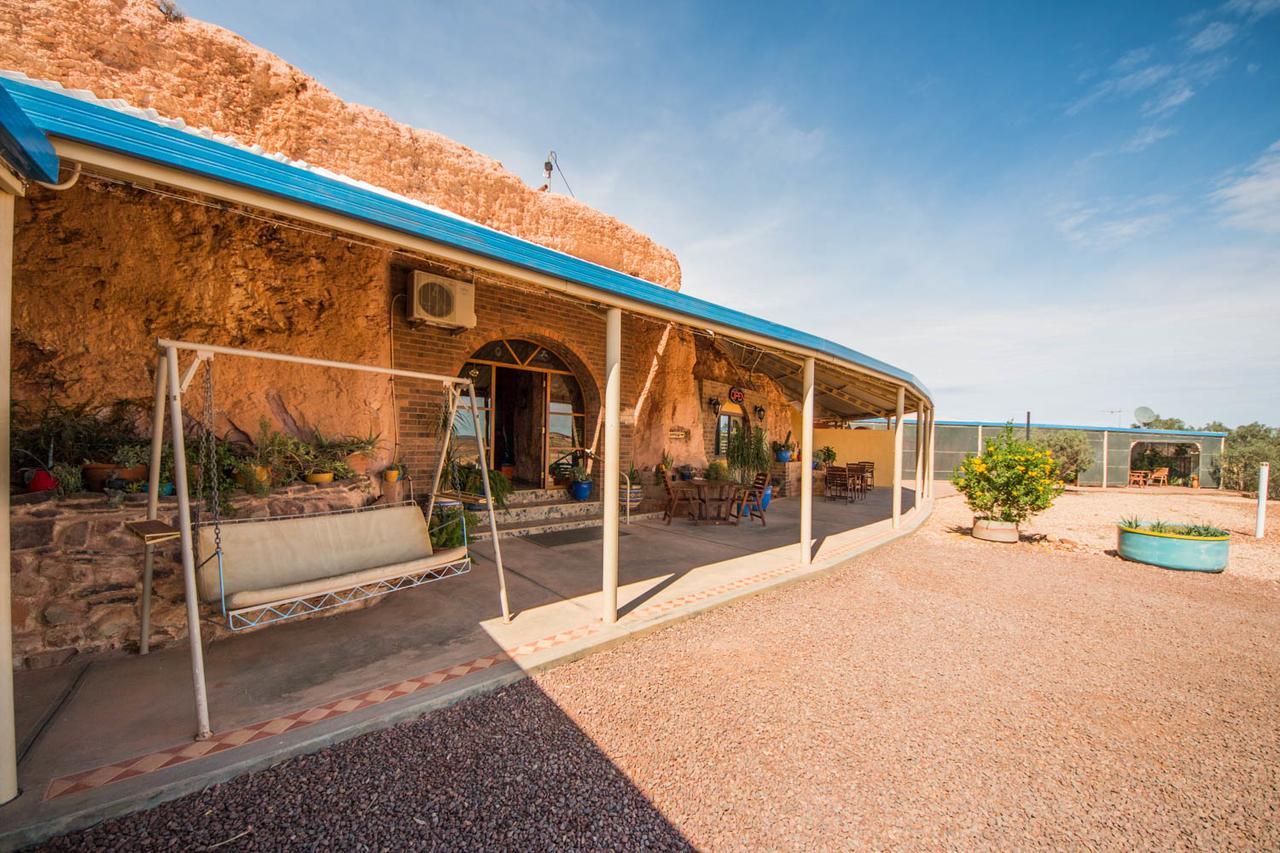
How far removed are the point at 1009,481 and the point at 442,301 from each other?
315 inches

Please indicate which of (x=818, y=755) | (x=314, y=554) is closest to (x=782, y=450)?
(x=818, y=755)

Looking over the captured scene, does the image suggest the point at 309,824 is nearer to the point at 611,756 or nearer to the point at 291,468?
the point at 611,756

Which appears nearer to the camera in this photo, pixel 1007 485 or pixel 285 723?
pixel 285 723

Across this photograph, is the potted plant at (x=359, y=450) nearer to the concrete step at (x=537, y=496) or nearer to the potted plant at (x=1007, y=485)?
the concrete step at (x=537, y=496)

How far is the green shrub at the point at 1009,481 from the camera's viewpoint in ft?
24.6

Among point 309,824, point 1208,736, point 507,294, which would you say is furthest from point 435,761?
point 507,294

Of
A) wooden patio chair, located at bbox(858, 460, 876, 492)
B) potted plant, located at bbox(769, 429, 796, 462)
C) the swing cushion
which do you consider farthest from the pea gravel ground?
wooden patio chair, located at bbox(858, 460, 876, 492)

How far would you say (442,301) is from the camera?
19.9 ft

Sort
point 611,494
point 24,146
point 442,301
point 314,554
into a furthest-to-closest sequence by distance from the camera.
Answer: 1. point 442,301
2. point 611,494
3. point 314,554
4. point 24,146

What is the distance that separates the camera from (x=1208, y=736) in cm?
273

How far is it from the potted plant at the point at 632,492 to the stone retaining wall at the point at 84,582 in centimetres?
529

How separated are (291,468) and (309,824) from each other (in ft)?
10.3

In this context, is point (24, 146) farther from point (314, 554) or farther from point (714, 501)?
point (714, 501)

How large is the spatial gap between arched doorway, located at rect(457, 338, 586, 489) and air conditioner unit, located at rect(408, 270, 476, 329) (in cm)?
118
